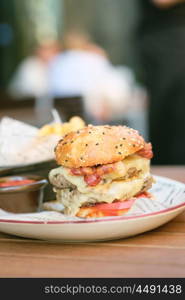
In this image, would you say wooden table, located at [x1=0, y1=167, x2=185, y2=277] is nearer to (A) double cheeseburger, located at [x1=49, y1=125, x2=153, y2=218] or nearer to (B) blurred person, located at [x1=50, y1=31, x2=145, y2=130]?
(A) double cheeseburger, located at [x1=49, y1=125, x2=153, y2=218]

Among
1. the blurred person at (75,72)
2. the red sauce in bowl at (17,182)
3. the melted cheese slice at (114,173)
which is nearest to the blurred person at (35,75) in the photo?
the blurred person at (75,72)

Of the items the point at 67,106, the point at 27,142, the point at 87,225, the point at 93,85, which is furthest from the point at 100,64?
the point at 87,225

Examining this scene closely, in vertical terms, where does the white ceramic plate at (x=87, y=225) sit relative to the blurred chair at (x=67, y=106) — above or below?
above

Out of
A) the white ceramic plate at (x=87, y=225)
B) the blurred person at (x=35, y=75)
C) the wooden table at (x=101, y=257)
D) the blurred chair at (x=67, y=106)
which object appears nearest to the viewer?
the wooden table at (x=101, y=257)

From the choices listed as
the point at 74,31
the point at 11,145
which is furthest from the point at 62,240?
the point at 74,31

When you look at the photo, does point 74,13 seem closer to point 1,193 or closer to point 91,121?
point 91,121

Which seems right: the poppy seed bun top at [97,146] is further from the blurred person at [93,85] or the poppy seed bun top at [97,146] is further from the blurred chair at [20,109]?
the blurred person at [93,85]

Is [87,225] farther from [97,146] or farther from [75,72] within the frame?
[75,72]
